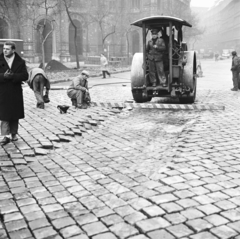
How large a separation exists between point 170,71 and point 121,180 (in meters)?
5.78

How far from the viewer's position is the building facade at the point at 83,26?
124ft

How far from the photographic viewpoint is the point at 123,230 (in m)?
3.09

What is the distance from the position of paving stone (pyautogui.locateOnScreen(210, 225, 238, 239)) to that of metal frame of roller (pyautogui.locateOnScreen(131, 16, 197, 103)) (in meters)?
6.76

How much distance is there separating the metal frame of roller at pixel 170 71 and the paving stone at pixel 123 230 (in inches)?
268

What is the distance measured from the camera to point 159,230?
3.08 m

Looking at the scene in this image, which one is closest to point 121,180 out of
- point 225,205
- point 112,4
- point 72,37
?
point 225,205

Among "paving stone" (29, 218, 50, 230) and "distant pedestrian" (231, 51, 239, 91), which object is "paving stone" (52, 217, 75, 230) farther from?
"distant pedestrian" (231, 51, 239, 91)

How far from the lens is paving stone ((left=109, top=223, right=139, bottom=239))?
→ 9.89ft

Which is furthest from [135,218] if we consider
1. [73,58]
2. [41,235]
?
[73,58]

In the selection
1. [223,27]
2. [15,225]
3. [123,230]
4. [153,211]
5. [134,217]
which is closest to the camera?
[123,230]

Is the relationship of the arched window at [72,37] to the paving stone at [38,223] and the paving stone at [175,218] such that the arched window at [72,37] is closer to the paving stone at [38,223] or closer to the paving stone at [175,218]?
the paving stone at [38,223]

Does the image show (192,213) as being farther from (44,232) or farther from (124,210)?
(44,232)

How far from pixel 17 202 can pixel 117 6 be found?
46.9 metres

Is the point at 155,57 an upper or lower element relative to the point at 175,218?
upper
